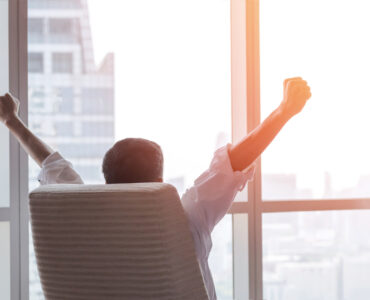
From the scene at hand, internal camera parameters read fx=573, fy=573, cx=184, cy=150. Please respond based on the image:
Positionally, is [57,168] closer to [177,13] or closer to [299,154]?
[177,13]

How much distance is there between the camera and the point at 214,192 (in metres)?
1.46

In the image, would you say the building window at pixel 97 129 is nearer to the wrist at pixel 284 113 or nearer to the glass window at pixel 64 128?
the glass window at pixel 64 128

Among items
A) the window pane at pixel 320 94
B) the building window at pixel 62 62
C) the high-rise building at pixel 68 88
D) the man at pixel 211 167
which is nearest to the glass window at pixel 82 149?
the high-rise building at pixel 68 88

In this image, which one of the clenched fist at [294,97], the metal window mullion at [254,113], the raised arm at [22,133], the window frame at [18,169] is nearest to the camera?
the clenched fist at [294,97]

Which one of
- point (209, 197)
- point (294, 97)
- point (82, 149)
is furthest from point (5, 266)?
point (294, 97)

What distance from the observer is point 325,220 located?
2922 mm

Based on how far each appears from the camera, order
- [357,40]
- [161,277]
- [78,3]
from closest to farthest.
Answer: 1. [161,277]
2. [78,3]
3. [357,40]

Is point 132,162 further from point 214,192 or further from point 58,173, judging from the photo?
point 58,173

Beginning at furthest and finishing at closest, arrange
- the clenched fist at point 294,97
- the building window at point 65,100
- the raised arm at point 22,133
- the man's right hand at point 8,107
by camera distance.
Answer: the building window at point 65,100
the man's right hand at point 8,107
the raised arm at point 22,133
the clenched fist at point 294,97

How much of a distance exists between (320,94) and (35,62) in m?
1.41

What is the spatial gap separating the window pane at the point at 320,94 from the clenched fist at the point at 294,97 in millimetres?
1410

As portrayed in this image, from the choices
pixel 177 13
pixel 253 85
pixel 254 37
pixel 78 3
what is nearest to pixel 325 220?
pixel 253 85

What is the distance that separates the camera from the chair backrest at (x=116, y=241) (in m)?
1.26

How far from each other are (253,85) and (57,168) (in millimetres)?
1324
